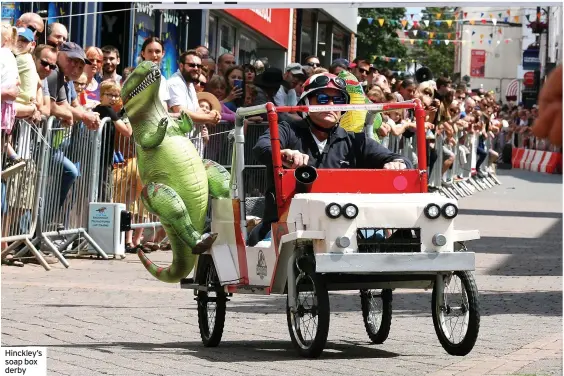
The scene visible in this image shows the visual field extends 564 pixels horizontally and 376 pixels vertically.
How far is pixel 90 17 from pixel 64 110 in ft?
21.8

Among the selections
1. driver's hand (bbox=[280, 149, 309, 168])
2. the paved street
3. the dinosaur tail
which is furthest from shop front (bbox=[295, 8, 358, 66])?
driver's hand (bbox=[280, 149, 309, 168])

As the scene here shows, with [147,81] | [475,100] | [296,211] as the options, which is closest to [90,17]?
[147,81]

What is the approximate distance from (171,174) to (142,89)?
0.60 meters

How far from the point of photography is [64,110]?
47.3 feet

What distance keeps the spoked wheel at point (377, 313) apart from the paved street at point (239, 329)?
0.32ft

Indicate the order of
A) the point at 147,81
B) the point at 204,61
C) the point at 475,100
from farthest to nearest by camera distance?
1. the point at 475,100
2. the point at 204,61
3. the point at 147,81

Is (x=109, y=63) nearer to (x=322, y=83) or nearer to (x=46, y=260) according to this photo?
(x=46, y=260)

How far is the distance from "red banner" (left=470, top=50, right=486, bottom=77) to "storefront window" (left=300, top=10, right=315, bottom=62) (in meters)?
80.7

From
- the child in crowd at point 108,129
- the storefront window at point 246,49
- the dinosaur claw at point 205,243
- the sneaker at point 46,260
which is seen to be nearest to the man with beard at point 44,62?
the child in crowd at point 108,129

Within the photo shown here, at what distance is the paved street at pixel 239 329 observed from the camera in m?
8.00

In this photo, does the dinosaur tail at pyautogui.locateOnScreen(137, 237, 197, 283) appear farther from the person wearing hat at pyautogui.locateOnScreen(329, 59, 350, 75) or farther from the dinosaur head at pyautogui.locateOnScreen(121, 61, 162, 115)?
the person wearing hat at pyautogui.locateOnScreen(329, 59, 350, 75)

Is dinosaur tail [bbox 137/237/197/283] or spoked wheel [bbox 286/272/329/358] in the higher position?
dinosaur tail [bbox 137/237/197/283]

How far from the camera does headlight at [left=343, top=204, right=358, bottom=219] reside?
8078 millimetres

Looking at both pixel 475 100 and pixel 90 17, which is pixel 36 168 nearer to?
pixel 90 17
